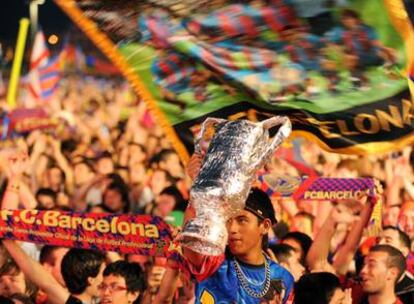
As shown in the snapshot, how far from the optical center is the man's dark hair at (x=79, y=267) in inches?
203

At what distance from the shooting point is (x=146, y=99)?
496 cm

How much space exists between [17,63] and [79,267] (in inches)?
379

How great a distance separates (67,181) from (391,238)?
4.49 metres

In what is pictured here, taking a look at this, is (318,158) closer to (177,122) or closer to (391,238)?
(391,238)

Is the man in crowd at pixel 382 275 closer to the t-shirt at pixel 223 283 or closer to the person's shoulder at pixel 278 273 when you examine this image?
the person's shoulder at pixel 278 273

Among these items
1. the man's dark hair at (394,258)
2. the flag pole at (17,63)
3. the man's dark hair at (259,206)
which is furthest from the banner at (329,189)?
the flag pole at (17,63)

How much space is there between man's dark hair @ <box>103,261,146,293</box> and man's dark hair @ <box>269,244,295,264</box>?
0.86 metres

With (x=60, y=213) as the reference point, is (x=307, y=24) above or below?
above

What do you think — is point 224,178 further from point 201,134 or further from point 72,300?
point 72,300

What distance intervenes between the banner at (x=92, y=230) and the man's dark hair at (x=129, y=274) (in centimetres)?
30

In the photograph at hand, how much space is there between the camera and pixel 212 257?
12.4ft

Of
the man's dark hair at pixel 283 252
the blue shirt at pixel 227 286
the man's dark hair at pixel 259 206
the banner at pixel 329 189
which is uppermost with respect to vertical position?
the man's dark hair at pixel 259 206

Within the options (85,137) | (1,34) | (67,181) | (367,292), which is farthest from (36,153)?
(367,292)

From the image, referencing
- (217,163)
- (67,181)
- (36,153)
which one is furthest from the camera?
(36,153)
